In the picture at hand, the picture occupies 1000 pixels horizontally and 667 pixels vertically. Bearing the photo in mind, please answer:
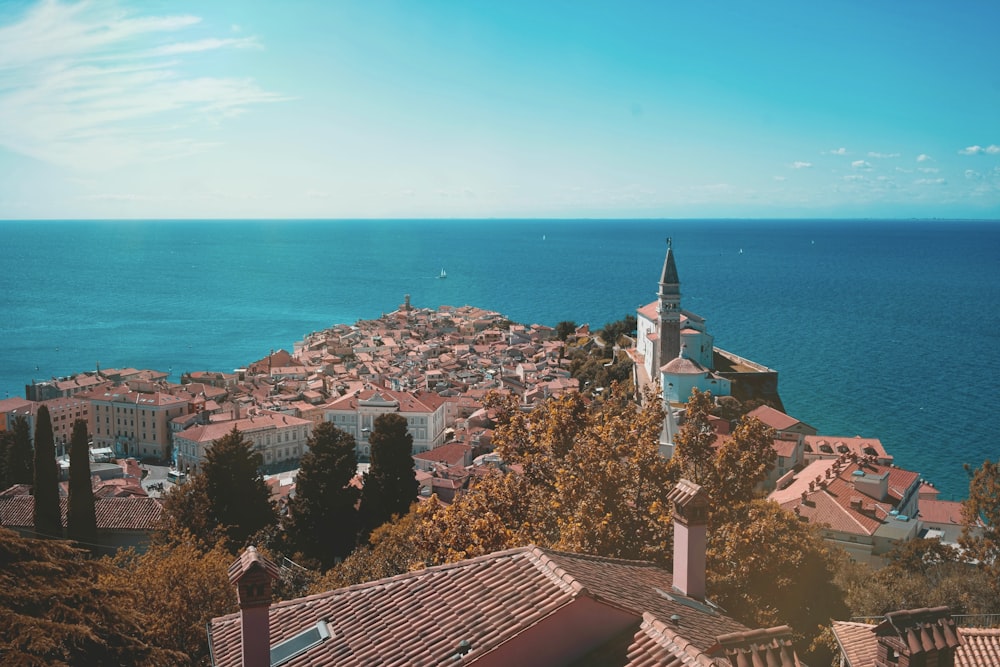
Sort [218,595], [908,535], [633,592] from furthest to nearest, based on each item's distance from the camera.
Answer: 1. [908,535]
2. [218,595]
3. [633,592]

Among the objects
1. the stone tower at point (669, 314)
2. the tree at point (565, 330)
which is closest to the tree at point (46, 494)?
the stone tower at point (669, 314)

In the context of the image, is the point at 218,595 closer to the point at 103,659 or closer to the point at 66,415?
the point at 103,659

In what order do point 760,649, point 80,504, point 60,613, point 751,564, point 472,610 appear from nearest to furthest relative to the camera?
1. point 760,649
2. point 472,610
3. point 60,613
4. point 751,564
5. point 80,504

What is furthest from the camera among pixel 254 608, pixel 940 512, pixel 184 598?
pixel 940 512

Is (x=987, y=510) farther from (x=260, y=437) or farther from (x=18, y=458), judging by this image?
(x=260, y=437)

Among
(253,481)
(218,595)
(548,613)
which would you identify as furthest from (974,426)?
(548,613)

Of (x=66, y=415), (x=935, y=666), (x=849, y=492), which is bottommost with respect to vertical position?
(x=66, y=415)

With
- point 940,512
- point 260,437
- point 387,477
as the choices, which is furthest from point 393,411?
point 940,512

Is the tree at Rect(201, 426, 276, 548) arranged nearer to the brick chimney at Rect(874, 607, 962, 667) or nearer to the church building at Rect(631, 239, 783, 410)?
the brick chimney at Rect(874, 607, 962, 667)
